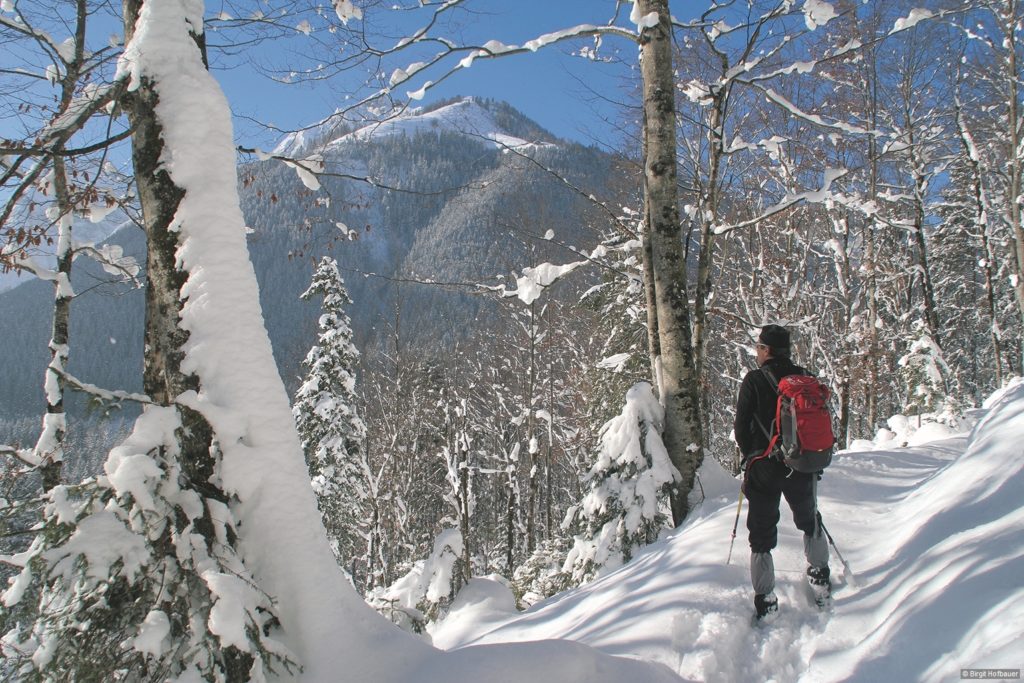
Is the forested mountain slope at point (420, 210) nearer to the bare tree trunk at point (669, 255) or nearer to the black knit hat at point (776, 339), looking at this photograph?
the bare tree trunk at point (669, 255)

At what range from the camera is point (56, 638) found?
1879 mm

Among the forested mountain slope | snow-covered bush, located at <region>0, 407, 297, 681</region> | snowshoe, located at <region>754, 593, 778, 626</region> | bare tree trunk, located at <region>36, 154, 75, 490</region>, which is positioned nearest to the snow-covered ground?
snowshoe, located at <region>754, 593, 778, 626</region>

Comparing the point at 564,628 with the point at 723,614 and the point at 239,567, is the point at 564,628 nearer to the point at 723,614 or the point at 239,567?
the point at 723,614

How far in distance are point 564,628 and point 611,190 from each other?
11446 millimetres

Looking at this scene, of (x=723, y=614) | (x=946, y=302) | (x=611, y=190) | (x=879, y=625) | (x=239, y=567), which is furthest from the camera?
(x=946, y=302)

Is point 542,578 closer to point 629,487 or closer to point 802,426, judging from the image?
point 629,487

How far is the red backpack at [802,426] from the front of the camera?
3201mm

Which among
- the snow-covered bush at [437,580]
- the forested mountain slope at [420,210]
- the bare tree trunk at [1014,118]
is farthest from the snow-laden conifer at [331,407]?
the bare tree trunk at [1014,118]

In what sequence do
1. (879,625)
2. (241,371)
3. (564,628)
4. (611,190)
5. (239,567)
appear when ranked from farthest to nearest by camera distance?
(611,190) → (564,628) → (879,625) → (241,371) → (239,567)

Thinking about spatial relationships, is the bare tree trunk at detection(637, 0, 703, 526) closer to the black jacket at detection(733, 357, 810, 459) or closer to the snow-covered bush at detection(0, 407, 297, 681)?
the black jacket at detection(733, 357, 810, 459)

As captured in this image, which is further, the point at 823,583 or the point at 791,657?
the point at 823,583

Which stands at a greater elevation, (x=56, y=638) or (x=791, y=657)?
(x=56, y=638)

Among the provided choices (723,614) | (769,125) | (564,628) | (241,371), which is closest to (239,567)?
(241,371)

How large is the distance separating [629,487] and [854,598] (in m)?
2.42
